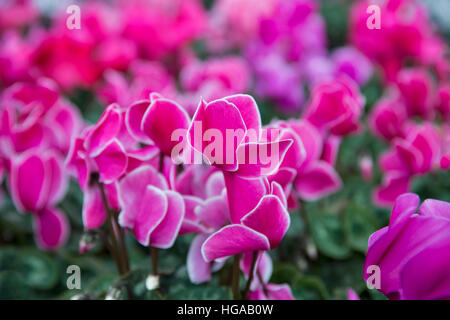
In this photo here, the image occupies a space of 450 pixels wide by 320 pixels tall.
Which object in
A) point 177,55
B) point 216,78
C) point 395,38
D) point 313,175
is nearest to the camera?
point 313,175

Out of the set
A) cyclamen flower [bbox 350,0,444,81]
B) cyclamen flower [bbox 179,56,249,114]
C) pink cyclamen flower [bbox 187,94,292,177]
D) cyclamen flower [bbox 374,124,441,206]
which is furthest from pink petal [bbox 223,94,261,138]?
cyclamen flower [bbox 350,0,444,81]

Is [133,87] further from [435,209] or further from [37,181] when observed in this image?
[435,209]

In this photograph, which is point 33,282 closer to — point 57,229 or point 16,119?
point 57,229

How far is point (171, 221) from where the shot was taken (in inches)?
19.7

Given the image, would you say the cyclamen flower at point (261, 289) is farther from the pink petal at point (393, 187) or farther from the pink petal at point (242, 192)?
the pink petal at point (393, 187)

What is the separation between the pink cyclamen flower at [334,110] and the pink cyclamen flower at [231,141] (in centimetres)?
26

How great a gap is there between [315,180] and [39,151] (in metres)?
0.39

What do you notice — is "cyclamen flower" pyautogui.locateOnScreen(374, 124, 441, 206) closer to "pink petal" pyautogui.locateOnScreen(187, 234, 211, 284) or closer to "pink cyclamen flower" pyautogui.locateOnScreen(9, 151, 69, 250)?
"pink petal" pyautogui.locateOnScreen(187, 234, 211, 284)

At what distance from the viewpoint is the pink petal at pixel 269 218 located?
0.44 m

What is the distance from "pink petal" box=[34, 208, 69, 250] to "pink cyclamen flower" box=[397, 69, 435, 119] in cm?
61

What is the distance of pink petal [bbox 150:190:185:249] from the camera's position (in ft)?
1.63

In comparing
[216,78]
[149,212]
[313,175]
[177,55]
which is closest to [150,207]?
[149,212]

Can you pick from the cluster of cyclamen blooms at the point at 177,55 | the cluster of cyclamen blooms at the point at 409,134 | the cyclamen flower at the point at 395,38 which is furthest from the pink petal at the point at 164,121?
the cyclamen flower at the point at 395,38
